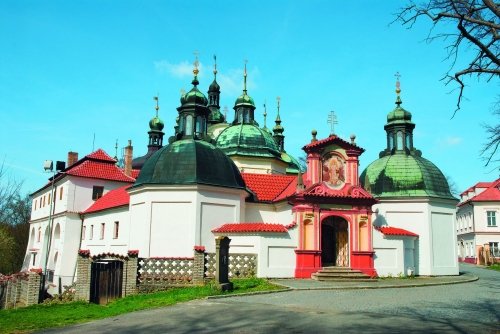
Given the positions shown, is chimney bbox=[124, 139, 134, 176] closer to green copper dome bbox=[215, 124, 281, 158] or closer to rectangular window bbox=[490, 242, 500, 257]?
green copper dome bbox=[215, 124, 281, 158]

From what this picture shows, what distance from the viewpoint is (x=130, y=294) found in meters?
20.1

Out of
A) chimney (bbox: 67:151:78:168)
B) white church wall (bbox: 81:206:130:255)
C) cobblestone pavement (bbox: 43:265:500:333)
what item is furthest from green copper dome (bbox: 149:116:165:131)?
cobblestone pavement (bbox: 43:265:500:333)

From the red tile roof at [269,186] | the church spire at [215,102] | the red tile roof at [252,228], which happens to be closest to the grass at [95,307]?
the red tile roof at [252,228]

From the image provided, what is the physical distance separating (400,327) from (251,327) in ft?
10.4

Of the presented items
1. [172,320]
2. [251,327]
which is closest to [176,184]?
[172,320]

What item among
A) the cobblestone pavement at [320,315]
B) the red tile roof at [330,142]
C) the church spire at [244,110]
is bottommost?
the cobblestone pavement at [320,315]

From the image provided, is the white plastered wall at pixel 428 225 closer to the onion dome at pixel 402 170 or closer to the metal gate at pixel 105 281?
the onion dome at pixel 402 170

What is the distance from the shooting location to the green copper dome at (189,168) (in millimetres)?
25219

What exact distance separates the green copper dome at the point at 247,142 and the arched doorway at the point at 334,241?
11.3 m

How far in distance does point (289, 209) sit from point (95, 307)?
39.2ft

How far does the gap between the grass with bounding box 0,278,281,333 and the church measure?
441cm

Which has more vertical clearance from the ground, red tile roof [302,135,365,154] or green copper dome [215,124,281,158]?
green copper dome [215,124,281,158]

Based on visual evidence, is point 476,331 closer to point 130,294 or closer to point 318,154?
point 130,294

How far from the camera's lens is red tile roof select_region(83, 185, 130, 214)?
31070 millimetres
